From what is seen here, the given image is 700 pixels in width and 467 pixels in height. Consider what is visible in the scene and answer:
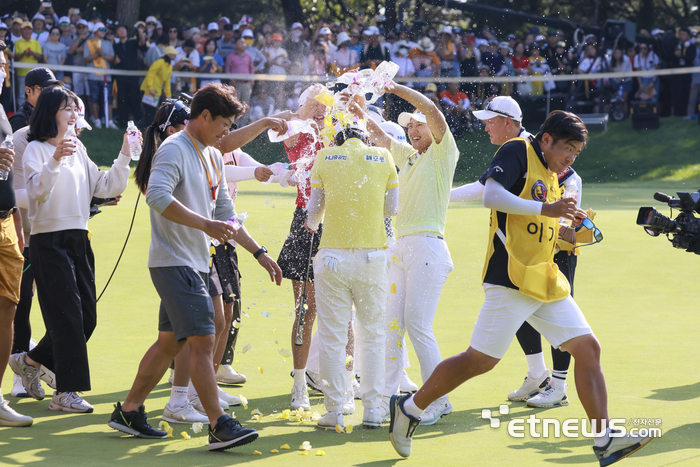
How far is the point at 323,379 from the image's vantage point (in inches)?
214

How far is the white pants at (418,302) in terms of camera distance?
5.74 metres

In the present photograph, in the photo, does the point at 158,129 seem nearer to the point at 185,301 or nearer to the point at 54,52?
the point at 185,301

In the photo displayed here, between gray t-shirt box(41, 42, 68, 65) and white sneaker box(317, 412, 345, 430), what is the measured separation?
55.3ft

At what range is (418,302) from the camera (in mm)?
5742

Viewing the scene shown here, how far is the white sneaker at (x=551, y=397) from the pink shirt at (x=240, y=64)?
16562mm

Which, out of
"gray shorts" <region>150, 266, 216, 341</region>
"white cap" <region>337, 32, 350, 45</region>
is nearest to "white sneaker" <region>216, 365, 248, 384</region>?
"gray shorts" <region>150, 266, 216, 341</region>

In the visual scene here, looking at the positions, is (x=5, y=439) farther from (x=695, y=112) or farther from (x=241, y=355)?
(x=695, y=112)

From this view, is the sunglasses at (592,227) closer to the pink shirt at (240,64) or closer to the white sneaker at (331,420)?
the white sneaker at (331,420)

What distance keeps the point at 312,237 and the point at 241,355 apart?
1.85 metres

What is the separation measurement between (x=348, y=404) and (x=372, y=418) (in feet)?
1.16

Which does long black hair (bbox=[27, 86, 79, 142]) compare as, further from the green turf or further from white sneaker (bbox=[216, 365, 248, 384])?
white sneaker (bbox=[216, 365, 248, 384])

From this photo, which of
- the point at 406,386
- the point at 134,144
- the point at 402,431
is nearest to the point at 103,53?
the point at 134,144

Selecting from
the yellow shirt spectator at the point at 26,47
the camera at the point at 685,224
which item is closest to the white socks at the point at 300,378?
the camera at the point at 685,224

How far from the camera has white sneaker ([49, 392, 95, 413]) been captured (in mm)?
5719
